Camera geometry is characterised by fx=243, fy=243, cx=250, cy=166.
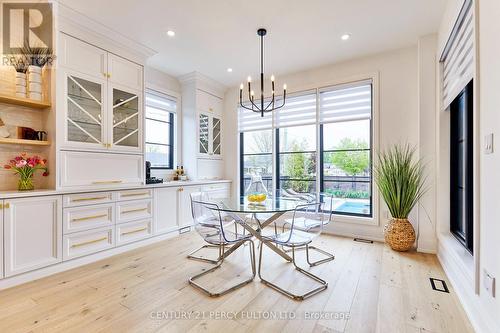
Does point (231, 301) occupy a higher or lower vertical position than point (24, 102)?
lower

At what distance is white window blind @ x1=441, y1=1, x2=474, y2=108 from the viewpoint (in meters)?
1.92

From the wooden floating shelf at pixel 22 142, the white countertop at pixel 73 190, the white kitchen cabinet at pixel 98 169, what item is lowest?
the white countertop at pixel 73 190

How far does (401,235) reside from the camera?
309 centimetres

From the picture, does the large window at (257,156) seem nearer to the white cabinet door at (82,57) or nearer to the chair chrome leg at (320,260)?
the chair chrome leg at (320,260)

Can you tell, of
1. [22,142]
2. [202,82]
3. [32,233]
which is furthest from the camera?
[202,82]

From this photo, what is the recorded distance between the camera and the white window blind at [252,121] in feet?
15.6

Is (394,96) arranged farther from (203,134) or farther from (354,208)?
(203,134)

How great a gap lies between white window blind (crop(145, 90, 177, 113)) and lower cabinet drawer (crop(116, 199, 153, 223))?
1.75 m

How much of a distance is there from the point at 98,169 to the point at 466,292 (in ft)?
12.7

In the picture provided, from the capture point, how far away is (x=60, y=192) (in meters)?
2.57

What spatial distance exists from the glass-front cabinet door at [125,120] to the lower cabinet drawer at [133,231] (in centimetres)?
104
